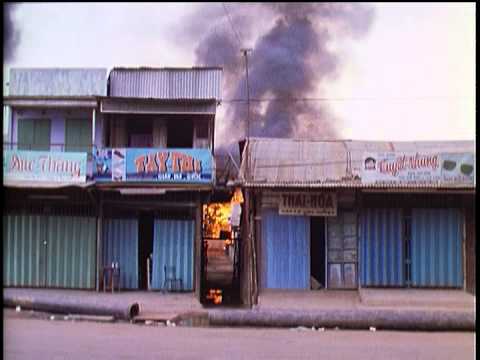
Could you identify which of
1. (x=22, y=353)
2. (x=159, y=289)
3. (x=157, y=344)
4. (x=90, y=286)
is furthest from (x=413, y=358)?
(x=90, y=286)

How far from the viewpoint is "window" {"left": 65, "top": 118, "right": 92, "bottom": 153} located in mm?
18156

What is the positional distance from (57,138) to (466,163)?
11.4 meters

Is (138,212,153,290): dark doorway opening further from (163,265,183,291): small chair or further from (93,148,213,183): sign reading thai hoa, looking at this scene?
(93,148,213,183): sign reading thai hoa

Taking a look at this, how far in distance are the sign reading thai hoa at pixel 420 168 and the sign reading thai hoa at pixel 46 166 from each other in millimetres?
7409

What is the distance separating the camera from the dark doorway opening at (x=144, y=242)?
17375mm

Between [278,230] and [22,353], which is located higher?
[278,230]

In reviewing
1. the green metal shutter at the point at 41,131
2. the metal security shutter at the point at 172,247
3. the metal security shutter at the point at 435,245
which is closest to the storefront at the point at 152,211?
the metal security shutter at the point at 172,247

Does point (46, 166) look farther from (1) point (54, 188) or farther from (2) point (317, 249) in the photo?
(2) point (317, 249)

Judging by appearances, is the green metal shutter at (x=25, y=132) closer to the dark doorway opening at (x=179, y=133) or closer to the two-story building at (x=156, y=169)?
the two-story building at (x=156, y=169)

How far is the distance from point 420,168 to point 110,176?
315 inches

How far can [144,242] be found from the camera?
57.5 feet

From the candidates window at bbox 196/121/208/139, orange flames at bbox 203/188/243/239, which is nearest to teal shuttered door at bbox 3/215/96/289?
window at bbox 196/121/208/139

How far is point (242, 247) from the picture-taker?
1831 centimetres

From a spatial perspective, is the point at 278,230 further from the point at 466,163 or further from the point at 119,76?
the point at 119,76
